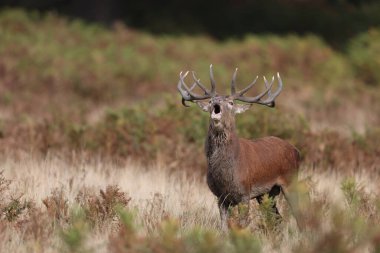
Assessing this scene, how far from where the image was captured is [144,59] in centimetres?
2112

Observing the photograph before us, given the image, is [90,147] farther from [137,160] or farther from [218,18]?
[218,18]

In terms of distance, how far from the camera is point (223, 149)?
791 centimetres

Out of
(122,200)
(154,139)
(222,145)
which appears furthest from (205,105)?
(154,139)

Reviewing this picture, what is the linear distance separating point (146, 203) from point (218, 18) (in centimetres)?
2150

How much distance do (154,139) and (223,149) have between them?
4289 millimetres

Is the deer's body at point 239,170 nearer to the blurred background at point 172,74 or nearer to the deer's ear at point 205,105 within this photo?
the deer's ear at point 205,105

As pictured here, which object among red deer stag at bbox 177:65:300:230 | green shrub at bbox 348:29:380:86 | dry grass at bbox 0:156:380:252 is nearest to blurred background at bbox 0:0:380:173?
green shrub at bbox 348:29:380:86

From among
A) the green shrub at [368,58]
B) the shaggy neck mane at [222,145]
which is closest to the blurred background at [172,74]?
the green shrub at [368,58]

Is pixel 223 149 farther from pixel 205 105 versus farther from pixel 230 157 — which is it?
pixel 205 105

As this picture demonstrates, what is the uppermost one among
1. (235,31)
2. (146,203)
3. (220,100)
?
(235,31)

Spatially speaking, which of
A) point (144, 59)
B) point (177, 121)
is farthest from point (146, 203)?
point (144, 59)

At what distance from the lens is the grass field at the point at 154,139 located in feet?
22.2

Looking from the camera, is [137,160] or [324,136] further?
[324,136]

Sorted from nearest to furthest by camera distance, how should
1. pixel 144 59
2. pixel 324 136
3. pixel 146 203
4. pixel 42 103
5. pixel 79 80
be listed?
pixel 146 203
pixel 324 136
pixel 42 103
pixel 79 80
pixel 144 59
